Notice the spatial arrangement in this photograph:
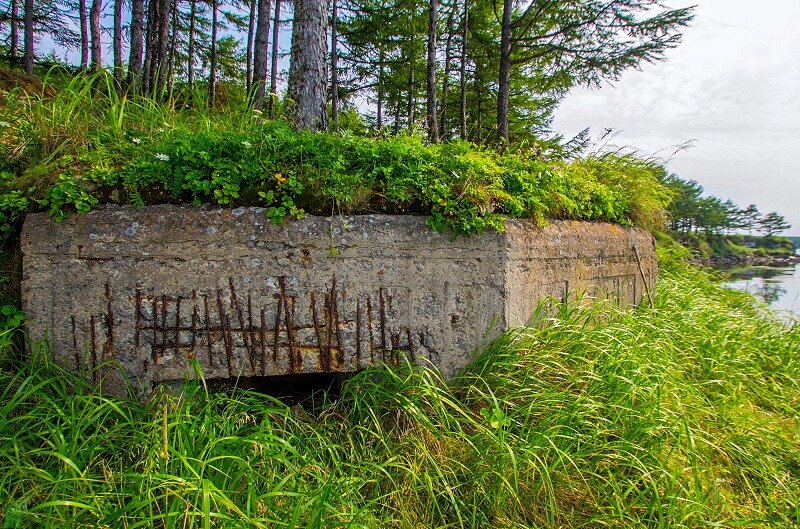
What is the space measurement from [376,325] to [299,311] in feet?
1.54

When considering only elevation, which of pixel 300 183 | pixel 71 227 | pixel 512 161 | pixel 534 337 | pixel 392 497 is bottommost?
pixel 392 497

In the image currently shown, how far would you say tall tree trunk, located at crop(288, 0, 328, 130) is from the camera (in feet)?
14.0

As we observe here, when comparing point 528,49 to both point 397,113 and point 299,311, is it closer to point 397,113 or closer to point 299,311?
point 397,113

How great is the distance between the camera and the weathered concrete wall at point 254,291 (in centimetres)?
249

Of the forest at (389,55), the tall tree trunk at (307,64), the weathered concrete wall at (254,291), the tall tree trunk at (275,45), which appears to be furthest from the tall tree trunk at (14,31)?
the weathered concrete wall at (254,291)

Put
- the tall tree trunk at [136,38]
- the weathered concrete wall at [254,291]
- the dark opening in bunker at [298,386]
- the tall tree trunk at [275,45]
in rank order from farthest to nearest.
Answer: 1. the tall tree trunk at [275,45]
2. the tall tree trunk at [136,38]
3. the dark opening in bunker at [298,386]
4. the weathered concrete wall at [254,291]

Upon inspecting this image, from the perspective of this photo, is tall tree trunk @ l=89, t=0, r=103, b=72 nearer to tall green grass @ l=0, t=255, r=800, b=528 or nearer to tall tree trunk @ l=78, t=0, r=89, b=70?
tall tree trunk @ l=78, t=0, r=89, b=70

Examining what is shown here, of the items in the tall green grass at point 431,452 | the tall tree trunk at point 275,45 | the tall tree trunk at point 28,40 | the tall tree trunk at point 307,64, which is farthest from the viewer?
the tall tree trunk at point 275,45

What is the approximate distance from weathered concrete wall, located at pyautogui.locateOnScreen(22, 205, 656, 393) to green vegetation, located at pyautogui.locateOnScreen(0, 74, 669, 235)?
0.34 ft

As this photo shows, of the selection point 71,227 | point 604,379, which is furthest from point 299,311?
point 604,379

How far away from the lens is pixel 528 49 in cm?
841

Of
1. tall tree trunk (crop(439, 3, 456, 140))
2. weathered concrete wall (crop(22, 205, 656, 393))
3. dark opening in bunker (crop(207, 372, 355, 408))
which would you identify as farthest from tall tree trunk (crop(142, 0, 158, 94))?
dark opening in bunker (crop(207, 372, 355, 408))

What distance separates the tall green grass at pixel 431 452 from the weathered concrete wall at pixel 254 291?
0.19 metres

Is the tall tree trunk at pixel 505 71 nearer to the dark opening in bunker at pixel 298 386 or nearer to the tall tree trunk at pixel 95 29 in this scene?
the dark opening in bunker at pixel 298 386
